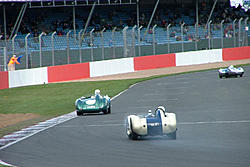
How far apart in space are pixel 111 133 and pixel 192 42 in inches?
1208

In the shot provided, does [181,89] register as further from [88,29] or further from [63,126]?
[88,29]

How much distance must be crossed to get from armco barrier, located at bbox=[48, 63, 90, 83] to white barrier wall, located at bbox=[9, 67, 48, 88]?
1.89 feet

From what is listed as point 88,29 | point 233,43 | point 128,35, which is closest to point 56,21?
point 88,29

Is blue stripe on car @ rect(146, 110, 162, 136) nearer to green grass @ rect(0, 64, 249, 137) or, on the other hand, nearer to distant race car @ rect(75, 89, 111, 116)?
green grass @ rect(0, 64, 249, 137)

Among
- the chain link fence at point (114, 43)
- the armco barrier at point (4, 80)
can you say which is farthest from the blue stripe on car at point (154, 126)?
the chain link fence at point (114, 43)

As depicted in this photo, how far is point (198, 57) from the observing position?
42.5 metres

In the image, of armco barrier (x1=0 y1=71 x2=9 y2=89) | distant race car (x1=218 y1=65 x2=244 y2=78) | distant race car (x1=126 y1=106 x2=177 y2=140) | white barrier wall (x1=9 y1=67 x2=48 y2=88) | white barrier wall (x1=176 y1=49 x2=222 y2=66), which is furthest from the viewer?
white barrier wall (x1=176 y1=49 x2=222 y2=66)

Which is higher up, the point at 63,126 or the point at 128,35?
the point at 128,35

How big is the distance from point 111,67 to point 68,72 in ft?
13.2

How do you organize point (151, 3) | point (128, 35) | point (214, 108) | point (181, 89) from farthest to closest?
point (151, 3)
point (128, 35)
point (181, 89)
point (214, 108)

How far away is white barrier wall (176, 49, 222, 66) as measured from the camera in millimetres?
41625

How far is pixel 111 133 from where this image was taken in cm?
1212

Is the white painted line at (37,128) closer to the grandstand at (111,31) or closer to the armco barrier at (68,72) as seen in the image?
the grandstand at (111,31)

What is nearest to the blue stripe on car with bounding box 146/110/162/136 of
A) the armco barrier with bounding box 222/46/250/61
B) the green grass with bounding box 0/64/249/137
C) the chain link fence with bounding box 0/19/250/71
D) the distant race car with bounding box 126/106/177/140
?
the distant race car with bounding box 126/106/177/140
